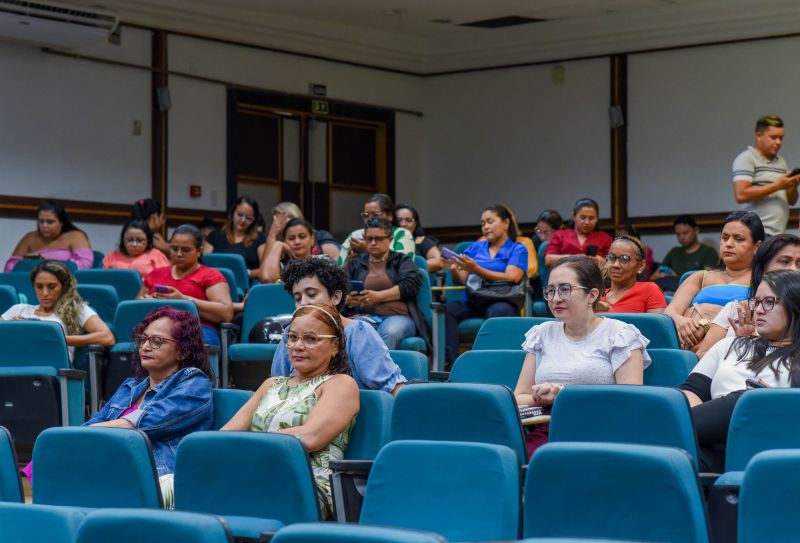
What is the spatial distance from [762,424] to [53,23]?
23.0 ft

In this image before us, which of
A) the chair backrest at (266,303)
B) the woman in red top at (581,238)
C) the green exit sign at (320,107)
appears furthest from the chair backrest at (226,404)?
the green exit sign at (320,107)

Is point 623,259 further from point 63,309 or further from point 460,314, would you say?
point 63,309

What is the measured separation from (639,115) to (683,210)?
0.91m

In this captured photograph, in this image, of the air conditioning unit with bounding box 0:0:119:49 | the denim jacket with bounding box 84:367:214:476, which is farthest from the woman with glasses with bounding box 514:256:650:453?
the air conditioning unit with bounding box 0:0:119:49

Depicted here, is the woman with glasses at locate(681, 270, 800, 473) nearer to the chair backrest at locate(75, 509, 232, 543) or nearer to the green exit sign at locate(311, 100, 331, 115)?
the chair backrest at locate(75, 509, 232, 543)

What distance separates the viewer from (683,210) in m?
10.4

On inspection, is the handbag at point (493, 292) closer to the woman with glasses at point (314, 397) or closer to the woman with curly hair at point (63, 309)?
the woman with curly hair at point (63, 309)

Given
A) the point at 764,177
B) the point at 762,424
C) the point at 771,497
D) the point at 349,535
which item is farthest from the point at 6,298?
the point at 349,535

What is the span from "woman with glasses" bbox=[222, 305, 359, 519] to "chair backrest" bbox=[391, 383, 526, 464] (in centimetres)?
19

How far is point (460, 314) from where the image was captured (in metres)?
7.18

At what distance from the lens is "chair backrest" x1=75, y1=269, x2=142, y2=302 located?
22.8 feet

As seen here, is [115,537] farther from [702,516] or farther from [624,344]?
Result: [624,344]

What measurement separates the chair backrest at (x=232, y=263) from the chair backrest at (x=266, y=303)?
1.29 meters

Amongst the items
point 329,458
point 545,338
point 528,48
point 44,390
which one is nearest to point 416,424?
point 329,458
